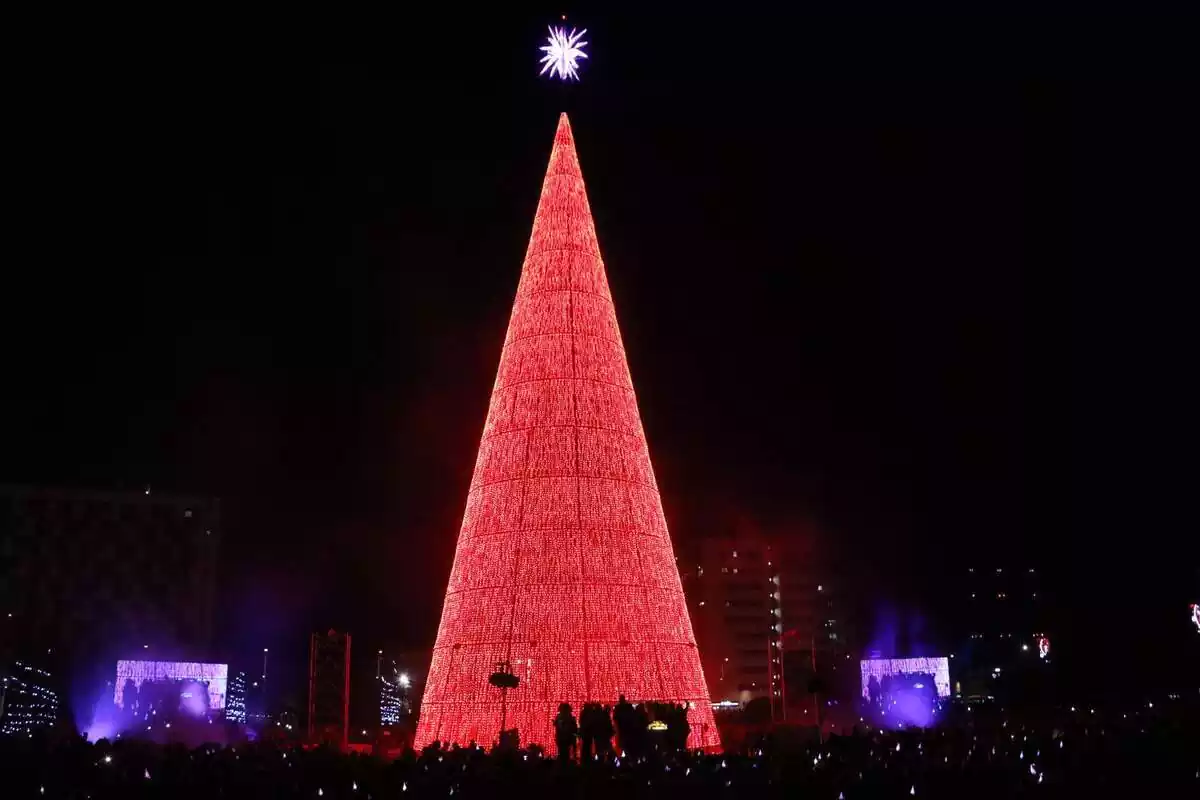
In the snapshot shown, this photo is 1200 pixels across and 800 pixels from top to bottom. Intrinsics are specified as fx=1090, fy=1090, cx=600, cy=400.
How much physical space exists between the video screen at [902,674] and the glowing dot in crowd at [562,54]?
107ft

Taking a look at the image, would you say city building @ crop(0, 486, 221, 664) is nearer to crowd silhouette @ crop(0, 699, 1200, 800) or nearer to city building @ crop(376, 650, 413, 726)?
city building @ crop(376, 650, 413, 726)

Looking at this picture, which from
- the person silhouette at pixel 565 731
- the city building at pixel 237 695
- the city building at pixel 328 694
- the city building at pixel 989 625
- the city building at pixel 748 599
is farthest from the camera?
the city building at pixel 748 599

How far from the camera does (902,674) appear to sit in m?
48.2

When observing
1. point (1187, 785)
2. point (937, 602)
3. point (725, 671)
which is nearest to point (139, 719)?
point (1187, 785)

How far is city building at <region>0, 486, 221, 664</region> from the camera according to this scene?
69.5 meters

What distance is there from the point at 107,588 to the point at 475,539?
61248mm

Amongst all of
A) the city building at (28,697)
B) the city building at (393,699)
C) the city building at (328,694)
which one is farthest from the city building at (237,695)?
the city building at (328,694)

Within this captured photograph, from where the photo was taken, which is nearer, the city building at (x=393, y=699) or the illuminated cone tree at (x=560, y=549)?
the illuminated cone tree at (x=560, y=549)

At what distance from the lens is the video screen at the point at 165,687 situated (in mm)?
38125

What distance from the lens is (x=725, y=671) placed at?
11600 centimetres

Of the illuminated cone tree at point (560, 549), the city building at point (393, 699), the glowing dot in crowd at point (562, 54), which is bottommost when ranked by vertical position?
the city building at point (393, 699)

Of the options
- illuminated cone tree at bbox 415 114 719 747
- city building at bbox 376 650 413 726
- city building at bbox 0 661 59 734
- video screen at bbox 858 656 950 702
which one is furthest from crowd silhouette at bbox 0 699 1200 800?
city building at bbox 376 650 413 726

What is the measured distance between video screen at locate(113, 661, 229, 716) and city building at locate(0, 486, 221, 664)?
2761 centimetres

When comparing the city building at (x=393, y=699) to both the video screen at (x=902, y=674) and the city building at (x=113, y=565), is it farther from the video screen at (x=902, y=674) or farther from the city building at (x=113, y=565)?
the video screen at (x=902, y=674)
